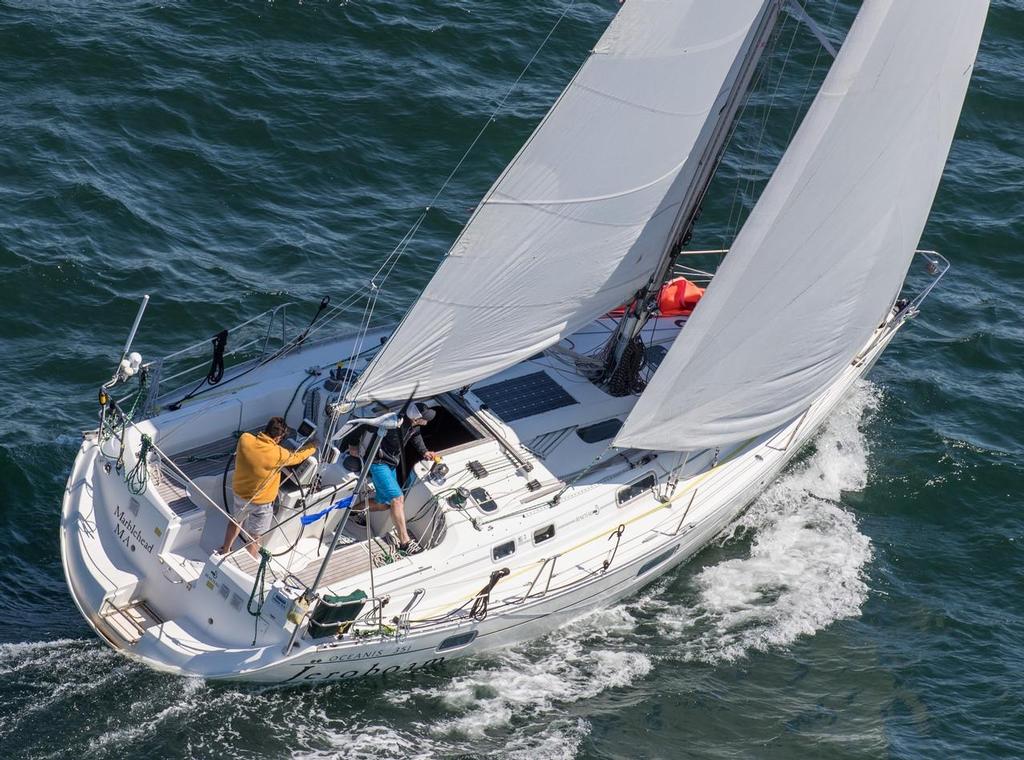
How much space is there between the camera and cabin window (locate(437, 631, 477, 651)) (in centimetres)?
1705

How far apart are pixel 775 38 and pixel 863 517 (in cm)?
730

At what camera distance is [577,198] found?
16.6 metres

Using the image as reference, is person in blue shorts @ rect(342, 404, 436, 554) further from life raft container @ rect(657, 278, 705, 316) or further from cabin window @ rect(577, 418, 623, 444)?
life raft container @ rect(657, 278, 705, 316)

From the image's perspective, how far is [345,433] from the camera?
57.4 feet

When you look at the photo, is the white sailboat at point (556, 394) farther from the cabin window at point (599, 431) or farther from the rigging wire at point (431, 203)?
the rigging wire at point (431, 203)

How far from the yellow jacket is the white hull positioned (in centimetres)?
79

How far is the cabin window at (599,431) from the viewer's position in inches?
757

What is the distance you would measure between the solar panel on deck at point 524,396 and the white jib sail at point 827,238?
1726 millimetres

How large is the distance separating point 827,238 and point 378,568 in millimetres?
6744

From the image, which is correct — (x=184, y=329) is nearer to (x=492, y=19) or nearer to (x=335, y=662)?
(x=335, y=662)

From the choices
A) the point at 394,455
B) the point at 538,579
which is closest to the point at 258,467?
the point at 394,455

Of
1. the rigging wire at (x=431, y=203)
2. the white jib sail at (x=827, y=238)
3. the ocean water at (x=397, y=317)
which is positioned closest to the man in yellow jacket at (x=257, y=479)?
the ocean water at (x=397, y=317)

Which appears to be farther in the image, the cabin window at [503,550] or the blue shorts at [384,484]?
the cabin window at [503,550]

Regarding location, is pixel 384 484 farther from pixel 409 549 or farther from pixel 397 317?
pixel 397 317
